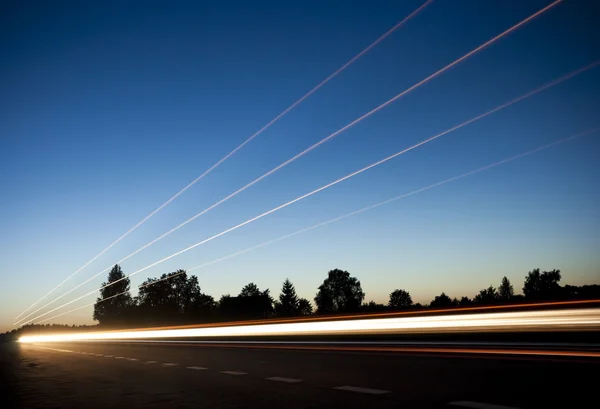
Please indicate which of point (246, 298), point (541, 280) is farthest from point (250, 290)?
point (541, 280)

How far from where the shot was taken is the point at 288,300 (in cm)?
17412

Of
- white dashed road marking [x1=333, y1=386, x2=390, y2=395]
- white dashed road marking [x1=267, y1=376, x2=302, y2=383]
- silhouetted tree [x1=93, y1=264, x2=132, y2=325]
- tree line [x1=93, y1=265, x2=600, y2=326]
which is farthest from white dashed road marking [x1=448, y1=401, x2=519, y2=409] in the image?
silhouetted tree [x1=93, y1=264, x2=132, y2=325]

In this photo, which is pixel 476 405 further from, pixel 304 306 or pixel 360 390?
pixel 304 306

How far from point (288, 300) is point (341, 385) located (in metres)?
169

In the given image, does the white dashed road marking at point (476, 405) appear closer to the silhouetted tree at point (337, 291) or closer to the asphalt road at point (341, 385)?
the asphalt road at point (341, 385)

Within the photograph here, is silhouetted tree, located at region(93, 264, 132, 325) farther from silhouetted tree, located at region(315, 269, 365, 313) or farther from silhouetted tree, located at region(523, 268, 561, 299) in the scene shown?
silhouetted tree, located at region(523, 268, 561, 299)

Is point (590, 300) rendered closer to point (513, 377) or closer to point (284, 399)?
point (513, 377)

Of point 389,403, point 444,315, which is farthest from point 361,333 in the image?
point 389,403

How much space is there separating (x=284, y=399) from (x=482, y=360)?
18.4 feet

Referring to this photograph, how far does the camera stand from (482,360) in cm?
1042

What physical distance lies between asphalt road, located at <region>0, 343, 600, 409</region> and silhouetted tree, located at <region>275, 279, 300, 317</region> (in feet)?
534

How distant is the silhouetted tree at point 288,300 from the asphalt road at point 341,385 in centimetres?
16286

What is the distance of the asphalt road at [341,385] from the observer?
242 inches

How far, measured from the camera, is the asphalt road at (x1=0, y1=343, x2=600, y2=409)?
6.14 meters
